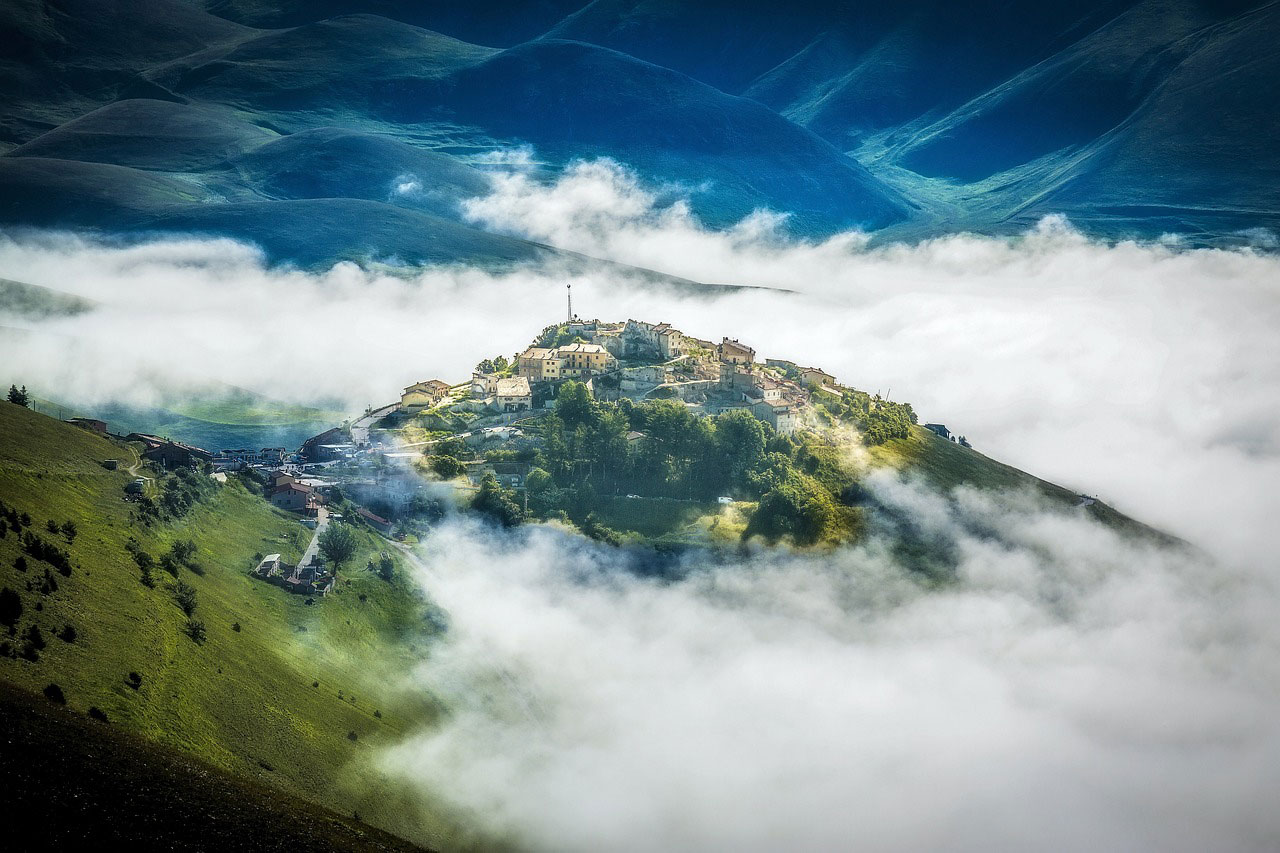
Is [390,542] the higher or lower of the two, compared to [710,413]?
lower

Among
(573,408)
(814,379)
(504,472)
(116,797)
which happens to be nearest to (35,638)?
(116,797)

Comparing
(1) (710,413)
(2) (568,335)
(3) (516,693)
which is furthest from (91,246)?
(3) (516,693)

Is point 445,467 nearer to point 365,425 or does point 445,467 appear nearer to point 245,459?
point 365,425

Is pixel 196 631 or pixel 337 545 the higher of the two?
pixel 337 545

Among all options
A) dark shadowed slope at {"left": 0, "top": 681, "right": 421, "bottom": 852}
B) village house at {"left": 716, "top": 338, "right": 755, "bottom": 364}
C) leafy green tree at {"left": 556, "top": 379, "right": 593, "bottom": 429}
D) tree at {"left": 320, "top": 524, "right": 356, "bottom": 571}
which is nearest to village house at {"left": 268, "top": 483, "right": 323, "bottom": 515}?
tree at {"left": 320, "top": 524, "right": 356, "bottom": 571}

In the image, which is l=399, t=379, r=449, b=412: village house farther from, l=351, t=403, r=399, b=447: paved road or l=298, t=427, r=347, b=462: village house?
l=298, t=427, r=347, b=462: village house

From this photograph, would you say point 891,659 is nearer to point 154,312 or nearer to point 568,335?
point 568,335
